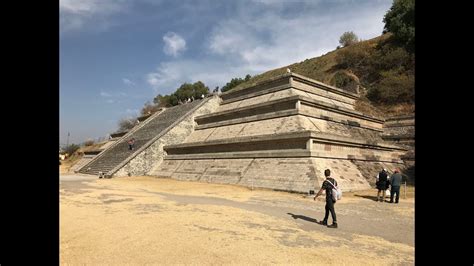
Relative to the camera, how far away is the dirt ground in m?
5.43

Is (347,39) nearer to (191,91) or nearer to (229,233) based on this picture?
(191,91)

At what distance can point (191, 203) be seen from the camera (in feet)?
37.8

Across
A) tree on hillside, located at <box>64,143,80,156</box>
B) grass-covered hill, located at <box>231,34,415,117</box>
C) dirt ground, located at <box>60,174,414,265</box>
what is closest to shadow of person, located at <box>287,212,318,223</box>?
dirt ground, located at <box>60,174,414,265</box>

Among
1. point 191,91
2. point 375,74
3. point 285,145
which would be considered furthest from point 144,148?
point 191,91

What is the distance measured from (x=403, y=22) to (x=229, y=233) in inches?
1537

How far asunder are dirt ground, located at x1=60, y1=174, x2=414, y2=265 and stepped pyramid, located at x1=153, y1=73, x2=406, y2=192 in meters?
3.76

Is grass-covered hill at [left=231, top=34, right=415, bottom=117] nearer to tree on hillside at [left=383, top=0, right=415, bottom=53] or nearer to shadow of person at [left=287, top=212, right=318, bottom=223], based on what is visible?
tree on hillside at [left=383, top=0, right=415, bottom=53]

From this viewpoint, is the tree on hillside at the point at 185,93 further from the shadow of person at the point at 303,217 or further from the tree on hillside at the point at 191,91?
the shadow of person at the point at 303,217

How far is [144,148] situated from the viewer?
24.7 metres

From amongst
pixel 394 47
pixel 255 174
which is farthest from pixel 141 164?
pixel 394 47

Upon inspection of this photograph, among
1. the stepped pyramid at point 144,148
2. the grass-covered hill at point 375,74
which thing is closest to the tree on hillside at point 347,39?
the grass-covered hill at point 375,74

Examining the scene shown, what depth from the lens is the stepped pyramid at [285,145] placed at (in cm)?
1590

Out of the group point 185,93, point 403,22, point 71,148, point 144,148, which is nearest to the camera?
point 144,148
